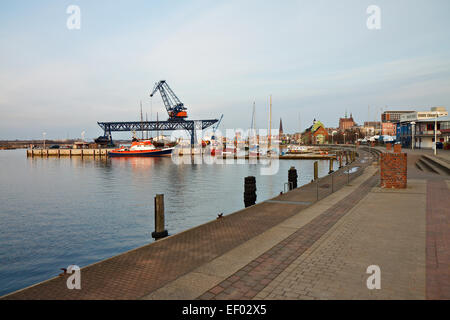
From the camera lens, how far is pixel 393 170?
19000mm

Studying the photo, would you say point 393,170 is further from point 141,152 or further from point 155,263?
point 141,152

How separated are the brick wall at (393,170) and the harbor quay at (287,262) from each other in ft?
19.8

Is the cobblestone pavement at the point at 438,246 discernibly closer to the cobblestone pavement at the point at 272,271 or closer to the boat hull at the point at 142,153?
the cobblestone pavement at the point at 272,271

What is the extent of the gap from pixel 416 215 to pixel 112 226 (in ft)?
51.9

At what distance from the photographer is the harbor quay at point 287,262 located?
629 centimetres

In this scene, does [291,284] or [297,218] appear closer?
[291,284]

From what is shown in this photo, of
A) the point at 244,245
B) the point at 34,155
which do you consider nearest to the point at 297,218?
the point at 244,245

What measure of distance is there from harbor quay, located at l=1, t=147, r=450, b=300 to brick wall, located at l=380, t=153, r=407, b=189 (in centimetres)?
605

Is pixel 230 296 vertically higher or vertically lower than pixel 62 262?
higher

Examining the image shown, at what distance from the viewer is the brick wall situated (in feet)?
61.5
